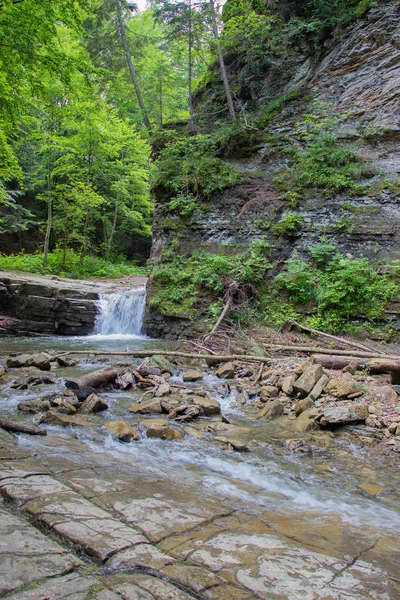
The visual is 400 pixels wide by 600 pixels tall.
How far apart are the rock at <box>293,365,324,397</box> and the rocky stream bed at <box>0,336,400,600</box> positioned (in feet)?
0.07

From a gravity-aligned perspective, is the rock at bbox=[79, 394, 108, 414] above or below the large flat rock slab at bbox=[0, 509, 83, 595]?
below

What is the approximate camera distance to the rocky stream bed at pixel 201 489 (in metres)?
1.89

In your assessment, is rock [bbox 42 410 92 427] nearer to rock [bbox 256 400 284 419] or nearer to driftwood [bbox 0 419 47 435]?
driftwood [bbox 0 419 47 435]

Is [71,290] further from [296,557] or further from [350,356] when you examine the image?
[296,557]

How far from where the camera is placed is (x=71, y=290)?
1383 cm

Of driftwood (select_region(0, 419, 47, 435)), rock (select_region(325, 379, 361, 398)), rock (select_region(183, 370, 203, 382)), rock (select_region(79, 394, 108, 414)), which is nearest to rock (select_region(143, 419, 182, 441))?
rock (select_region(79, 394, 108, 414))

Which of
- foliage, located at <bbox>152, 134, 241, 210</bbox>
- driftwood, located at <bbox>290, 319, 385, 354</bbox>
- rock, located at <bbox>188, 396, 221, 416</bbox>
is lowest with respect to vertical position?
rock, located at <bbox>188, 396, 221, 416</bbox>

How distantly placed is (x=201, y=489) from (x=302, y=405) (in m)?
2.79

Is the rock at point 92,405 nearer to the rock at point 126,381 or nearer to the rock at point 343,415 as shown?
the rock at point 126,381

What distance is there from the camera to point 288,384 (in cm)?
642

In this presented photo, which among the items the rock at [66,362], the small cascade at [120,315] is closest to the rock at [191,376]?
the rock at [66,362]

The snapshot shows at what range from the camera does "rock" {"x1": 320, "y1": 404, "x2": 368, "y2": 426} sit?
502 centimetres

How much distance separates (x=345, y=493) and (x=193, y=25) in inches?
696

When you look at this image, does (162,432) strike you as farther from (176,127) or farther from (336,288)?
(176,127)
